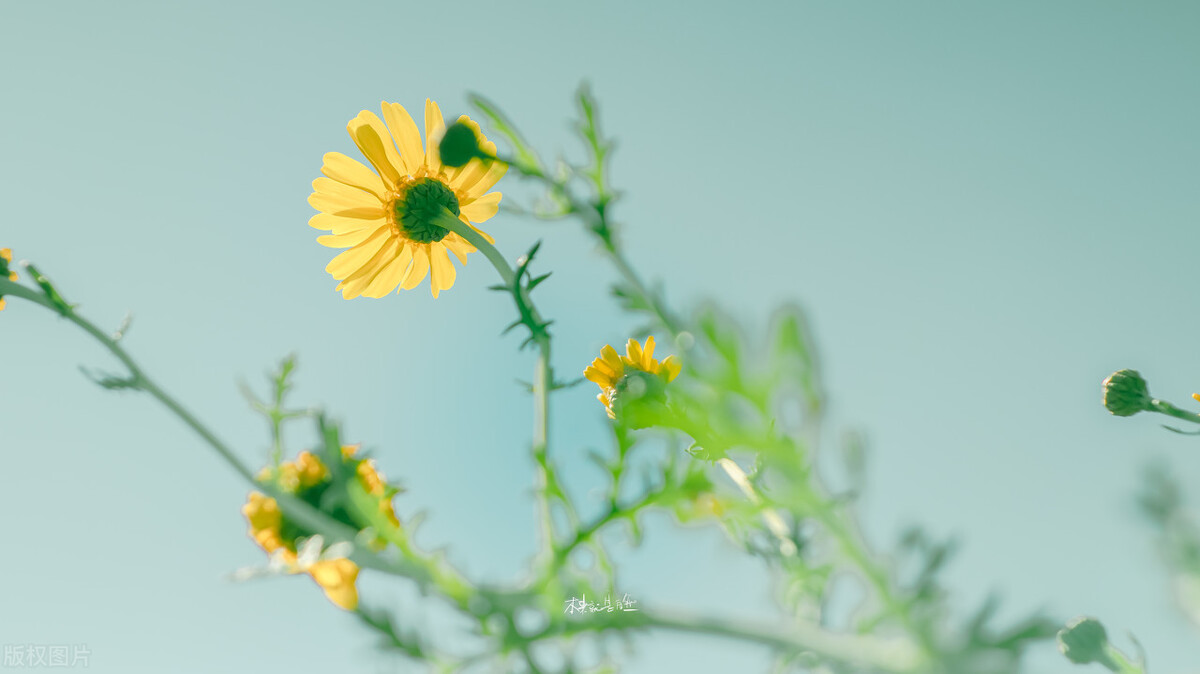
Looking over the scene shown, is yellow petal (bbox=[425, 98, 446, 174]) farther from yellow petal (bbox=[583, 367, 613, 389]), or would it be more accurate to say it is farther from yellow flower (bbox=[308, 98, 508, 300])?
yellow petal (bbox=[583, 367, 613, 389])

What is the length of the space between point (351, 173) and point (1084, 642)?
184 cm

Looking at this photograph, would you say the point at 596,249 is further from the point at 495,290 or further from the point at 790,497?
the point at 790,497

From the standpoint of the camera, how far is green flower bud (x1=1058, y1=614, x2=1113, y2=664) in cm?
108

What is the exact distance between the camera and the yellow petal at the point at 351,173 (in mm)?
1982

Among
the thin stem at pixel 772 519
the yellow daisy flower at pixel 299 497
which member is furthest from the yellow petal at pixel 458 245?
the thin stem at pixel 772 519

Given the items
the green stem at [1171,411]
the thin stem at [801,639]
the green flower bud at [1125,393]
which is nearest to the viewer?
the thin stem at [801,639]

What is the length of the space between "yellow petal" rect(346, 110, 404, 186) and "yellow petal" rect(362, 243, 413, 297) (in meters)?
0.20

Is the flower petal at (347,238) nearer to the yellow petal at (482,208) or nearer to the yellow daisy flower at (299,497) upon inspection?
the yellow petal at (482,208)

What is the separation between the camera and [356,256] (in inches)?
81.1

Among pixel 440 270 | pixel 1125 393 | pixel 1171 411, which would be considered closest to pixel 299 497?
pixel 440 270

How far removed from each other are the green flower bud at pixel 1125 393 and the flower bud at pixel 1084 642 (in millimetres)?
536

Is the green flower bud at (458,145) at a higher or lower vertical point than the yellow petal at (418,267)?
lower

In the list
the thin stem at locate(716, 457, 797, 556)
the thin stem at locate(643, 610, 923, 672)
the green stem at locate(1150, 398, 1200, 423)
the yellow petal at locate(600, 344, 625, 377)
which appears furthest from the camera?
the yellow petal at locate(600, 344, 625, 377)

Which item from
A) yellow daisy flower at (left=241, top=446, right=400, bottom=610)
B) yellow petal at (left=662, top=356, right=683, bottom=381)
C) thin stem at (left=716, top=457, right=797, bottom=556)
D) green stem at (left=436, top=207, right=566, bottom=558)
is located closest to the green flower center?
green stem at (left=436, top=207, right=566, bottom=558)
